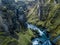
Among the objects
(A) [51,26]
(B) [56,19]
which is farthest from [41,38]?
(B) [56,19]

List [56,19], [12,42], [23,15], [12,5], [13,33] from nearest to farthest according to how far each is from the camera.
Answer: [12,42] → [13,33] → [12,5] → [23,15] → [56,19]

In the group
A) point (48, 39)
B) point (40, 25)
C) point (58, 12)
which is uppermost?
point (58, 12)

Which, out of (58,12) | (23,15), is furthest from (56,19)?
(23,15)

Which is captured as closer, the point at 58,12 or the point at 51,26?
the point at 51,26

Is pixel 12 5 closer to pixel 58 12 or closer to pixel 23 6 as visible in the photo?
pixel 23 6

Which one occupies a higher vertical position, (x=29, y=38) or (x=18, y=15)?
(x=18, y=15)

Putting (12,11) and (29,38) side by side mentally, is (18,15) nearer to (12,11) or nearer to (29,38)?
(12,11)

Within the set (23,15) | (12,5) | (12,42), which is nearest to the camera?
(12,42)

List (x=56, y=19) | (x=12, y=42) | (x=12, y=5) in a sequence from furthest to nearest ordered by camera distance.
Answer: (x=56, y=19)
(x=12, y=5)
(x=12, y=42)

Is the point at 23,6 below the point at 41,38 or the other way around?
the other way around
